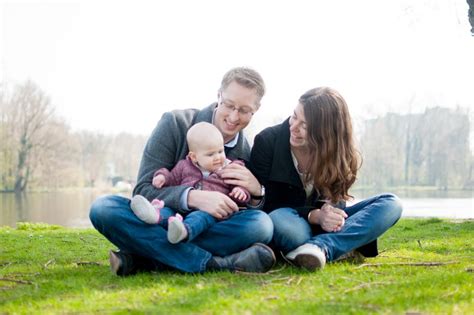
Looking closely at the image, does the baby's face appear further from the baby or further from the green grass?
the green grass

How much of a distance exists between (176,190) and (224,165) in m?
0.36

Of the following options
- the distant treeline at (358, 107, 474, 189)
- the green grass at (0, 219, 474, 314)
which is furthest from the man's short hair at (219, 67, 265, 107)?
the distant treeline at (358, 107, 474, 189)

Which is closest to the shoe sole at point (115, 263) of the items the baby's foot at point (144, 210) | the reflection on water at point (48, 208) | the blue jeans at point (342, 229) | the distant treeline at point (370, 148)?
the baby's foot at point (144, 210)

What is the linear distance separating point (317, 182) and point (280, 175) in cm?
25

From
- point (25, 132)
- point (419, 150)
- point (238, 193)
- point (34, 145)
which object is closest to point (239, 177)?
point (238, 193)

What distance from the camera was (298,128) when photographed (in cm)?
374

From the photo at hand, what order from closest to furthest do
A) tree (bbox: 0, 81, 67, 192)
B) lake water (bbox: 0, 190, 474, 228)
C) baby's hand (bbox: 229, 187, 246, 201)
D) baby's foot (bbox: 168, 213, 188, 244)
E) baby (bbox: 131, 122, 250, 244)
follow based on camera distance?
baby's foot (bbox: 168, 213, 188, 244) → baby (bbox: 131, 122, 250, 244) → baby's hand (bbox: 229, 187, 246, 201) → lake water (bbox: 0, 190, 474, 228) → tree (bbox: 0, 81, 67, 192)

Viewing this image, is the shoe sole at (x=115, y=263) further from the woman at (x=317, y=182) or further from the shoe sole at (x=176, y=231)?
the woman at (x=317, y=182)

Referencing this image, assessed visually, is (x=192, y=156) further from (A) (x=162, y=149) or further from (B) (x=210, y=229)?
(B) (x=210, y=229)

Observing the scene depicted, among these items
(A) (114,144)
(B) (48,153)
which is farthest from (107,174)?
(B) (48,153)

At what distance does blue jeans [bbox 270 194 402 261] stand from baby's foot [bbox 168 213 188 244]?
0.68m

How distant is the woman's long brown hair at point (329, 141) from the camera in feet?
12.1

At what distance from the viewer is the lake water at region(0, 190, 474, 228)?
64.6ft

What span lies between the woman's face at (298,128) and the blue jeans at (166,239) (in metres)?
0.59
